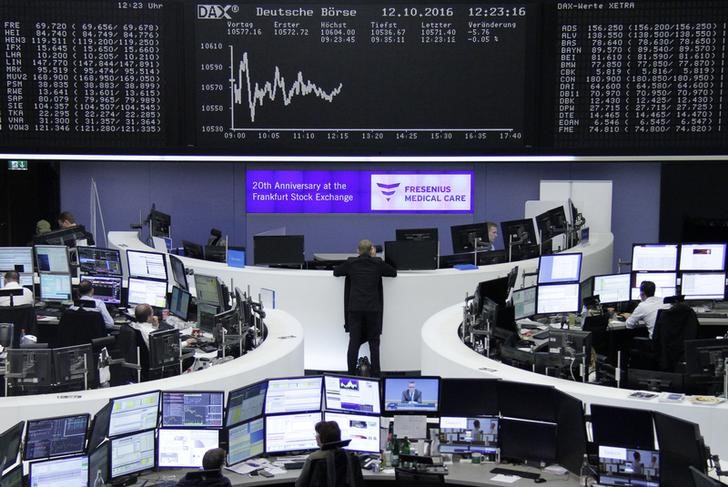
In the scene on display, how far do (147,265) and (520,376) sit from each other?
4428 mm

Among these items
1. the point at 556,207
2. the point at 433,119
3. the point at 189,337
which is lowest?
the point at 189,337

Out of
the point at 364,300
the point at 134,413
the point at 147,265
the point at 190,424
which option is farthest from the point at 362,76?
the point at 134,413

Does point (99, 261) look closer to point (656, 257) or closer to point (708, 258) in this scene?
point (656, 257)

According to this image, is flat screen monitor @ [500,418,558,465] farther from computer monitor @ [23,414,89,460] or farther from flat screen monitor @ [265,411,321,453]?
computer monitor @ [23,414,89,460]

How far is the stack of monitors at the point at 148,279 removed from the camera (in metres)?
9.55

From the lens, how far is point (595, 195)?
1300cm

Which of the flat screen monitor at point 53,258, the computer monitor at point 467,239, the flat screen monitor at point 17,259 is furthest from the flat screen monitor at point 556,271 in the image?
the flat screen monitor at point 17,259

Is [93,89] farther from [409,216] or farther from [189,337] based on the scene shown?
[409,216]

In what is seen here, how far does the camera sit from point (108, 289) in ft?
32.7

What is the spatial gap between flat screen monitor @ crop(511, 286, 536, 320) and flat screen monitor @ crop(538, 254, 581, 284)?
156 mm

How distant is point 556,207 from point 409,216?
255 cm

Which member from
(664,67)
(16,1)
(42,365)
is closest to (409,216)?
(664,67)

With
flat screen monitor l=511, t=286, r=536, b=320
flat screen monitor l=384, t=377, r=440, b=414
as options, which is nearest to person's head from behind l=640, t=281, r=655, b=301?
flat screen monitor l=511, t=286, r=536, b=320

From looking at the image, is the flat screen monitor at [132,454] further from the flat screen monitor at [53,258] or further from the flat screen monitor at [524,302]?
the flat screen monitor at [53,258]
